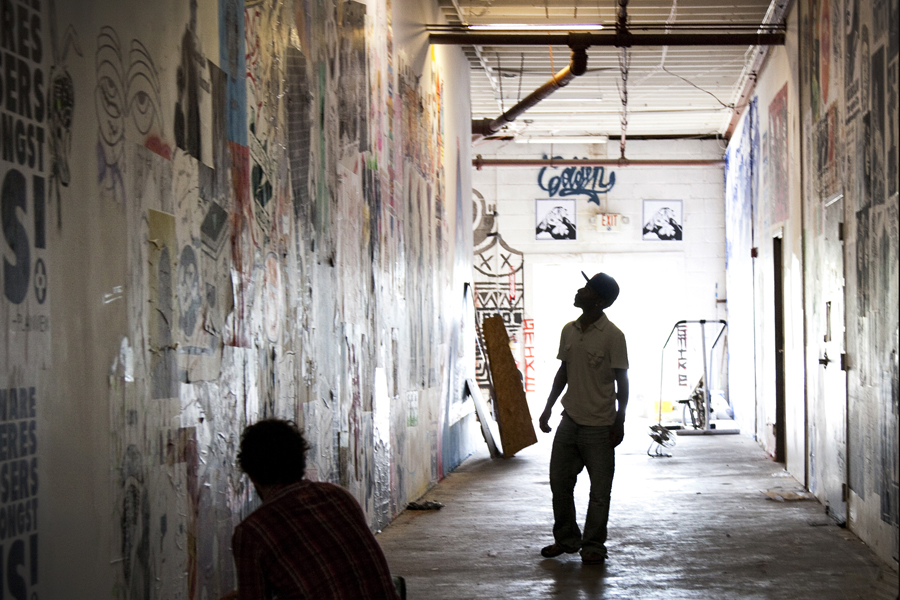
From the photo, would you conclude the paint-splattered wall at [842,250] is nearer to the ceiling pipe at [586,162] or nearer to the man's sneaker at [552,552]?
the man's sneaker at [552,552]

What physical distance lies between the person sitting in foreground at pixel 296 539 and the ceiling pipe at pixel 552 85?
21.6 ft

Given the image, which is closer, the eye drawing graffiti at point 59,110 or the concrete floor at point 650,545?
the eye drawing graffiti at point 59,110

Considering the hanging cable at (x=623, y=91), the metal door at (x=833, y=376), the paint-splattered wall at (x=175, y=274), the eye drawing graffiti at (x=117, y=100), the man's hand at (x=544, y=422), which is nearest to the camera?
the paint-splattered wall at (x=175, y=274)

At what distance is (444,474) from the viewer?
834 cm

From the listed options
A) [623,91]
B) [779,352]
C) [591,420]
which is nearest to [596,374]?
[591,420]

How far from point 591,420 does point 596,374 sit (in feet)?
0.81

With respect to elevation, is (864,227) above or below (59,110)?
below

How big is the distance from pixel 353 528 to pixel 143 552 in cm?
90

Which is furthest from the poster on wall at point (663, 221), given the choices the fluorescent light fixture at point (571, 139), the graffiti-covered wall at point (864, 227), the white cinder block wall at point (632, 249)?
the graffiti-covered wall at point (864, 227)

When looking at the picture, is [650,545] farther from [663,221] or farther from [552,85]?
[663,221]

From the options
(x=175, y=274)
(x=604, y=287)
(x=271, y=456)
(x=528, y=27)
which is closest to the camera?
(x=271, y=456)

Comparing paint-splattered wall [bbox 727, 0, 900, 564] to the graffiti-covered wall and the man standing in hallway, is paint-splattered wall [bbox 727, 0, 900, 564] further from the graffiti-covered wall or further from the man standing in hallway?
the man standing in hallway

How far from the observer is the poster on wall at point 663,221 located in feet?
49.7

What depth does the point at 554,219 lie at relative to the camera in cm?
1529
